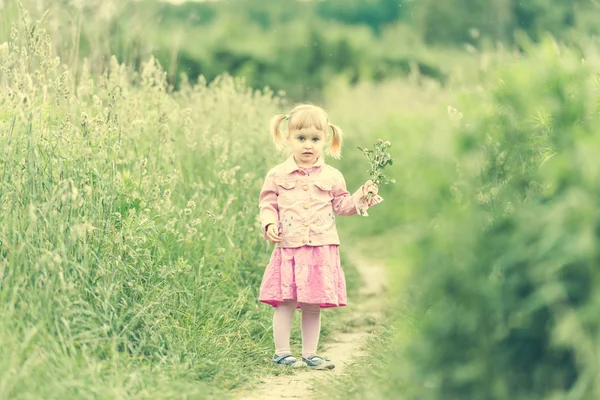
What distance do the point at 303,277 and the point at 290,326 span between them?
30 centimetres

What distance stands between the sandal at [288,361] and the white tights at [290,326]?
2 centimetres

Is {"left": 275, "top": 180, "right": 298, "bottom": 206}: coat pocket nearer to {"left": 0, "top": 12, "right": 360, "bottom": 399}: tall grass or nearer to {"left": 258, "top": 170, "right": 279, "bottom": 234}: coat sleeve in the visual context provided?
{"left": 258, "top": 170, "right": 279, "bottom": 234}: coat sleeve

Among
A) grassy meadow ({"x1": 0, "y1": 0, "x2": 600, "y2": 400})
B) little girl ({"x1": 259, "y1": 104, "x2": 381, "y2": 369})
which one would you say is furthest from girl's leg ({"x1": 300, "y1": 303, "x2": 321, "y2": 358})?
grassy meadow ({"x1": 0, "y1": 0, "x2": 600, "y2": 400})

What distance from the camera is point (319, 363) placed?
4.86m

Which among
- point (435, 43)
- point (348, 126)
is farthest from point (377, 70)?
point (348, 126)

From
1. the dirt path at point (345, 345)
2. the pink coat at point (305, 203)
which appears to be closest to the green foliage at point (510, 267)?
the dirt path at point (345, 345)

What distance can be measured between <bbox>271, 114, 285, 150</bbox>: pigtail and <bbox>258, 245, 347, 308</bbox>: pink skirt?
0.64 metres

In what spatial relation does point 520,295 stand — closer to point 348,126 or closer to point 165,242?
point 165,242

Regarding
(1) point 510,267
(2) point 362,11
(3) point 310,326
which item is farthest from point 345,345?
(2) point 362,11

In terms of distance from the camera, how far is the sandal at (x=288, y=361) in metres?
4.83

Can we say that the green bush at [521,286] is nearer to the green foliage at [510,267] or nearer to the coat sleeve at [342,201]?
the green foliage at [510,267]

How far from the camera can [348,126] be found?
13.3 m

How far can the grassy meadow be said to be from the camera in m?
2.94

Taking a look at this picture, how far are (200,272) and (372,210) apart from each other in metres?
5.20
